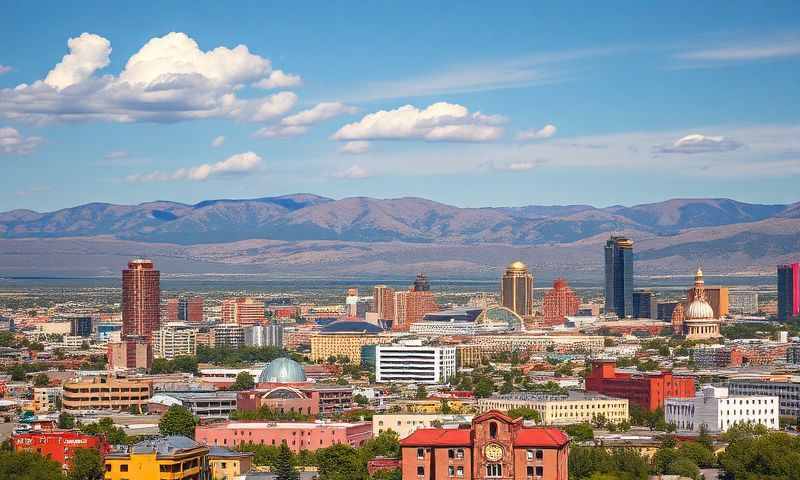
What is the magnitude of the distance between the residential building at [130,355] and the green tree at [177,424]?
69.7 m

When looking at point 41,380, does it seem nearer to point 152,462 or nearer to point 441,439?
point 152,462

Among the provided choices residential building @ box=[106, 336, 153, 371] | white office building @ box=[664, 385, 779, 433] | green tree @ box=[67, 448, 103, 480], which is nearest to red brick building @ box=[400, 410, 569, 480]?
green tree @ box=[67, 448, 103, 480]

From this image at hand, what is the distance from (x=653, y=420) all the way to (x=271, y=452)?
103 feet

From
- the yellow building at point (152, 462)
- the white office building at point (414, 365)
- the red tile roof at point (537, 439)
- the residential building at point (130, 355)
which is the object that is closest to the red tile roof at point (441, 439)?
the red tile roof at point (537, 439)

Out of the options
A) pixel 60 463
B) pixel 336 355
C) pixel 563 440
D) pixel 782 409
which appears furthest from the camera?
pixel 336 355

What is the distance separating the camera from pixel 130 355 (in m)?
179

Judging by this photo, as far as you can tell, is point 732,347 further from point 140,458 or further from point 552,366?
point 140,458

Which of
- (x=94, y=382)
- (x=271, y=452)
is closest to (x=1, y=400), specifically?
(x=94, y=382)

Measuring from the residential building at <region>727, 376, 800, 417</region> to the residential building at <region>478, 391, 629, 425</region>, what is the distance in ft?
34.8

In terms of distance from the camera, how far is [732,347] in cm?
19212

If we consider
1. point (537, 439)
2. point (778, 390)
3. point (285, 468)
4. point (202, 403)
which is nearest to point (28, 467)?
point (285, 468)

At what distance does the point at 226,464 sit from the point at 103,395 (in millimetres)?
50371

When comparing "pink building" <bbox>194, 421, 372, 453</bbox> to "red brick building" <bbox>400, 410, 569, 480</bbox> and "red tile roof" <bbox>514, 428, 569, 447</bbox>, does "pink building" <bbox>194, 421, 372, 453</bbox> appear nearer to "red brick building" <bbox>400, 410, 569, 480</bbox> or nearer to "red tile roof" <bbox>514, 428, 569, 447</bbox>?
"red brick building" <bbox>400, 410, 569, 480</bbox>

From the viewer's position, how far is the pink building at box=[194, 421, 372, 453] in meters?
102
